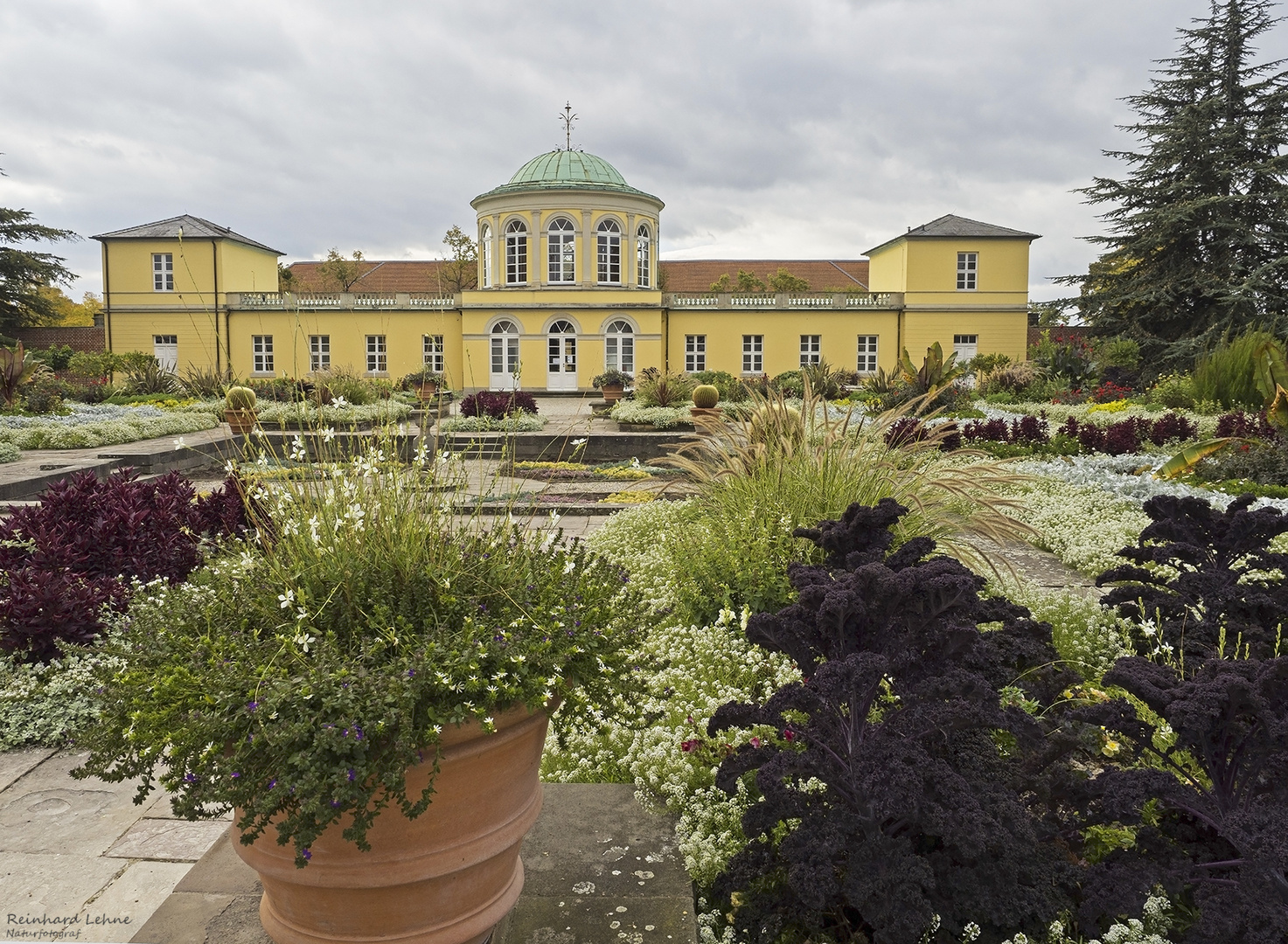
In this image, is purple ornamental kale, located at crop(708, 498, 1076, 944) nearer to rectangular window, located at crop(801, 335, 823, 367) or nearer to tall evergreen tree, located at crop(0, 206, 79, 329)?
rectangular window, located at crop(801, 335, 823, 367)

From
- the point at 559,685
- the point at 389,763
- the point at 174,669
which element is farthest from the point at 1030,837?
the point at 174,669

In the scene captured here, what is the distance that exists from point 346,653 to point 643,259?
28471mm

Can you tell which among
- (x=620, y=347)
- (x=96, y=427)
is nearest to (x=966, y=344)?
(x=620, y=347)

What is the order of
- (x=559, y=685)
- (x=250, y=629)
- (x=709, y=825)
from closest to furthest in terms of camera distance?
(x=559, y=685) < (x=250, y=629) < (x=709, y=825)

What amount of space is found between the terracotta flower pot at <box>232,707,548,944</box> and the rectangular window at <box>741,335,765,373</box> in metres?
28.3

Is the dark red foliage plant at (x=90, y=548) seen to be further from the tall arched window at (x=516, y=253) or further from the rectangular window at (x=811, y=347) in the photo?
the rectangular window at (x=811, y=347)

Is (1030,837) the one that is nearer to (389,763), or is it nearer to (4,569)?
(389,763)

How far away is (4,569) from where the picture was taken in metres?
3.88

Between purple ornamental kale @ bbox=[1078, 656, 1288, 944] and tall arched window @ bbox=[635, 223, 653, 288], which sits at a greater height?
tall arched window @ bbox=[635, 223, 653, 288]

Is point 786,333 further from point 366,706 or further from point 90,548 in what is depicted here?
point 366,706

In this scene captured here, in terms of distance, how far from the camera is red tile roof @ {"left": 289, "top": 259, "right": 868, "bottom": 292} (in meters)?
39.8

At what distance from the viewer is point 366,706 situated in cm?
159

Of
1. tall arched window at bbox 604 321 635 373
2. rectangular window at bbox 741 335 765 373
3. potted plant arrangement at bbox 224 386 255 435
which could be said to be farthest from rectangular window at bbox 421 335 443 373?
rectangular window at bbox 741 335 765 373

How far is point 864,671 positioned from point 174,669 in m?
1.27
